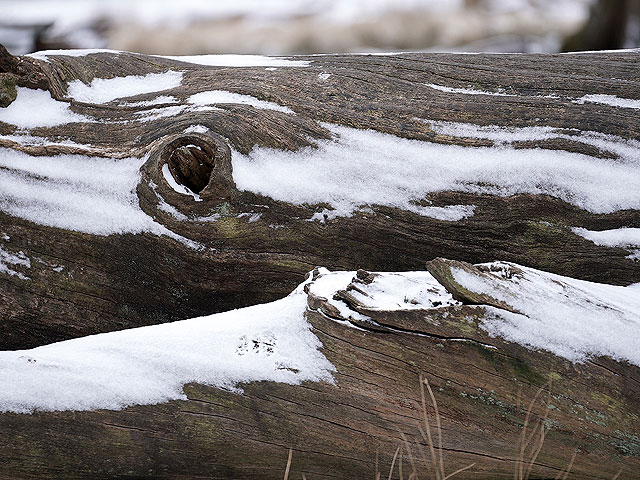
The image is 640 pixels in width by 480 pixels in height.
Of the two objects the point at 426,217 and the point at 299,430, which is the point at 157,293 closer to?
the point at 299,430

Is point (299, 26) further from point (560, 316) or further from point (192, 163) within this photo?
point (560, 316)

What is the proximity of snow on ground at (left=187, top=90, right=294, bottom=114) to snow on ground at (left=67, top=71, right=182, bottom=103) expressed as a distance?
26 centimetres

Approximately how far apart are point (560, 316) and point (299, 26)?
281 inches

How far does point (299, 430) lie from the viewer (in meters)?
1.81

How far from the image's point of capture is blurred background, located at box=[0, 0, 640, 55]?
776 cm

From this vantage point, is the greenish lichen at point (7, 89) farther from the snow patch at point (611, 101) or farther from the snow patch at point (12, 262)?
the snow patch at point (611, 101)

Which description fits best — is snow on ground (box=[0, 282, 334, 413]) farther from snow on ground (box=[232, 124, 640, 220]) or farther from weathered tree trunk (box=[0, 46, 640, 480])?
snow on ground (box=[232, 124, 640, 220])

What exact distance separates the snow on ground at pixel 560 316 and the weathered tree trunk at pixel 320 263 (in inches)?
2.1

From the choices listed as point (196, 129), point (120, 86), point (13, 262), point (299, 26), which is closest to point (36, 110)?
point (120, 86)

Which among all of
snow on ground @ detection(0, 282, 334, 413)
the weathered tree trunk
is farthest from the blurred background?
snow on ground @ detection(0, 282, 334, 413)

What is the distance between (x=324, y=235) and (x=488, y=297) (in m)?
0.79

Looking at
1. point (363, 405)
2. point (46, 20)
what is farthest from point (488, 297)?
point (46, 20)

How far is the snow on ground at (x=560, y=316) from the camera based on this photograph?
1856 mm

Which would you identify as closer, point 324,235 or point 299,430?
point 299,430
